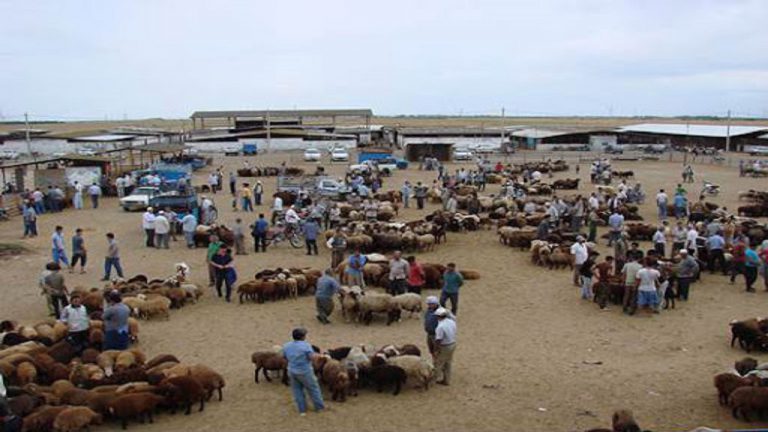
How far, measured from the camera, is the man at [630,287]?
15.9 metres

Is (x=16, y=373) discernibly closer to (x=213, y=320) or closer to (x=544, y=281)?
(x=213, y=320)

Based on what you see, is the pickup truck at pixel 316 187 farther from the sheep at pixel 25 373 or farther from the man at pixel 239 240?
the sheep at pixel 25 373

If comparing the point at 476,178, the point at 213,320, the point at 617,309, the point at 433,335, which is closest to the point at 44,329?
the point at 213,320

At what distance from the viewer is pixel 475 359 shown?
1298 centimetres

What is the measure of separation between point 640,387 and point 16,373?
10.3 meters

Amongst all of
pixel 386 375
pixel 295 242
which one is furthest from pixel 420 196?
pixel 386 375

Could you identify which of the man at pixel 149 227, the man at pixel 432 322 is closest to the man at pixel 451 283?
the man at pixel 432 322

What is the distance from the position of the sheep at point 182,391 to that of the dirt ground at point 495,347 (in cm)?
22

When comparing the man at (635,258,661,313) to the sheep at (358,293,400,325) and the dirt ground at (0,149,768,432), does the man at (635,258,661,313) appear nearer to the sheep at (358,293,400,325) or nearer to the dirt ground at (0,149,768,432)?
the dirt ground at (0,149,768,432)

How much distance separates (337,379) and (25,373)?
16.8ft

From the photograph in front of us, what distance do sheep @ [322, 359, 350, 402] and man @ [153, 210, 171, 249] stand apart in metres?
13.5

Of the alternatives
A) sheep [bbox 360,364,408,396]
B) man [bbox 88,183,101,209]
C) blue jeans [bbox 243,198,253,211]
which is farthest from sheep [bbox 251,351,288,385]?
man [bbox 88,183,101,209]

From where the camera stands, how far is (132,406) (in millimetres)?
10070

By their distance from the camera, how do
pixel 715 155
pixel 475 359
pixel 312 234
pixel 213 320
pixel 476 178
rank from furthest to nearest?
pixel 715 155
pixel 476 178
pixel 312 234
pixel 213 320
pixel 475 359
